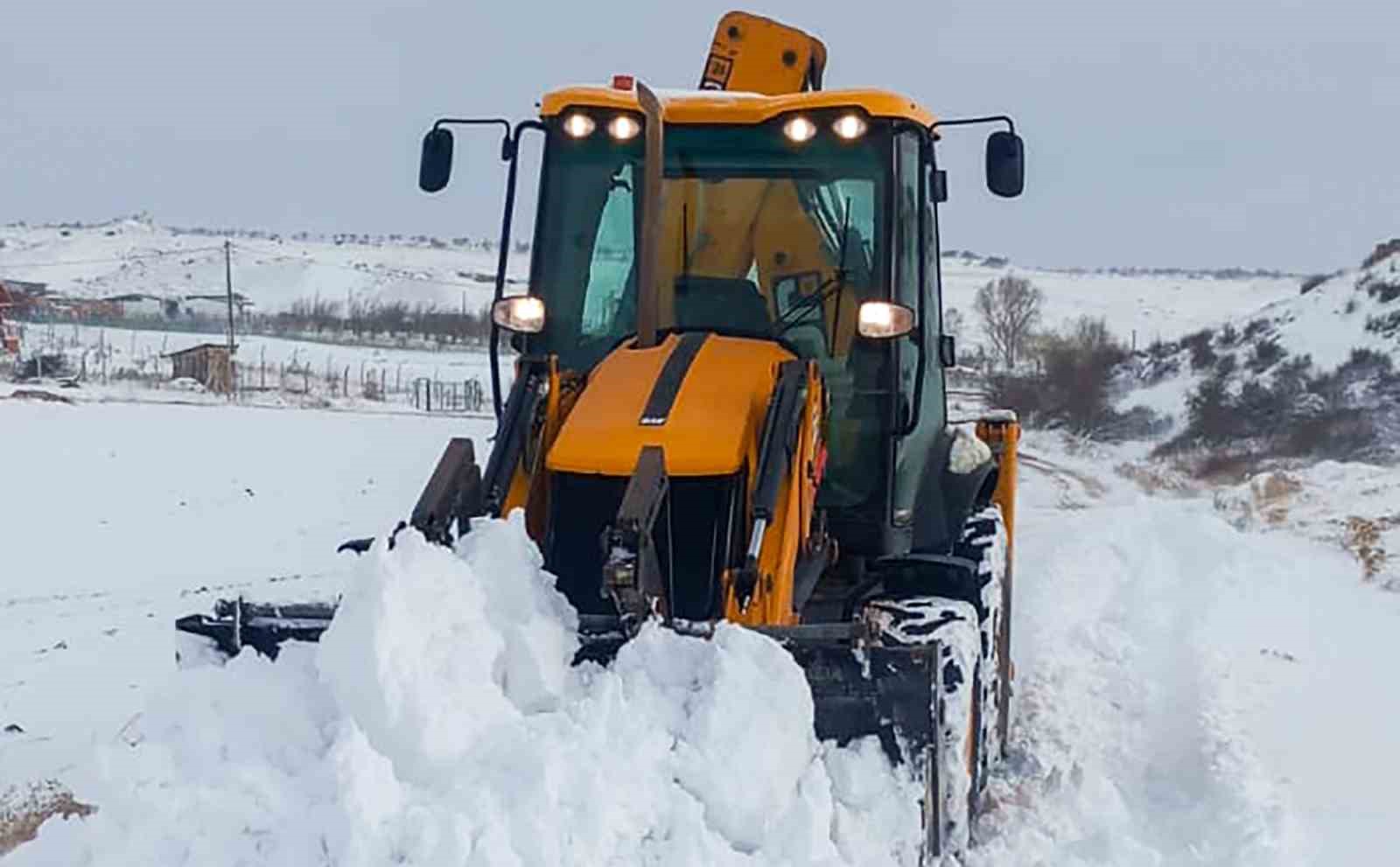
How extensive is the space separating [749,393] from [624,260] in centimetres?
112

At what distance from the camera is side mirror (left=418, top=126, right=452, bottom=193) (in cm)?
595

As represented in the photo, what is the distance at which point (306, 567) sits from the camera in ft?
45.5

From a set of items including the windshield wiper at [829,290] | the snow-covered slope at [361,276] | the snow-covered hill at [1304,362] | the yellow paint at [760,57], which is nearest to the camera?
the windshield wiper at [829,290]

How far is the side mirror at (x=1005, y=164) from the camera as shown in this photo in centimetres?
593

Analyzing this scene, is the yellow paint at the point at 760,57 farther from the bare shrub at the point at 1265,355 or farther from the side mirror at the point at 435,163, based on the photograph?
the bare shrub at the point at 1265,355

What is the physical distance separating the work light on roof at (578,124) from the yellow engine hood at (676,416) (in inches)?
39.6

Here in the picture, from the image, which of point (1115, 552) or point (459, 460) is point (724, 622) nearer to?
point (459, 460)

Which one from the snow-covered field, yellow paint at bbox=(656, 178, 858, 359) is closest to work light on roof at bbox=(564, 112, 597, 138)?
yellow paint at bbox=(656, 178, 858, 359)

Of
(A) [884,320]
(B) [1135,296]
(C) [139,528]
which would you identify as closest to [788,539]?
(A) [884,320]

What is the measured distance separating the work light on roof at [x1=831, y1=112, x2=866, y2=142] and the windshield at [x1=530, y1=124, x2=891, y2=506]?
0.18ft

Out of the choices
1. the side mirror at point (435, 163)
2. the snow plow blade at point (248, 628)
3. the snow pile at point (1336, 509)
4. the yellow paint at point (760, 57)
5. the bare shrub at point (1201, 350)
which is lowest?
the bare shrub at point (1201, 350)

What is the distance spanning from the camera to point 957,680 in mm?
4641

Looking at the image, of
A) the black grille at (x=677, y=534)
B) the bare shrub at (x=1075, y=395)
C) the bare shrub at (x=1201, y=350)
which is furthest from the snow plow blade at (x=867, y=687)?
the bare shrub at (x=1201, y=350)

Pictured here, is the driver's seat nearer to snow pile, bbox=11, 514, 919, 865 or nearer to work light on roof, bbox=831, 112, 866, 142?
work light on roof, bbox=831, 112, 866, 142
